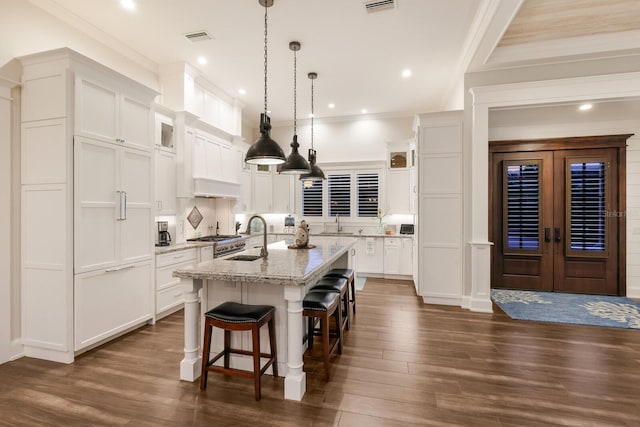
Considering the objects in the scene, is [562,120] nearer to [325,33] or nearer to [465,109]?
[465,109]

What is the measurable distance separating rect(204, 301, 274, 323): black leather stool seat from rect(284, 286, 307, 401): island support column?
0.24m

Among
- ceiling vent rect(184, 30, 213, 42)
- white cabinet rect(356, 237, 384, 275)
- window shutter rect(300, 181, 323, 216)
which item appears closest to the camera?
ceiling vent rect(184, 30, 213, 42)

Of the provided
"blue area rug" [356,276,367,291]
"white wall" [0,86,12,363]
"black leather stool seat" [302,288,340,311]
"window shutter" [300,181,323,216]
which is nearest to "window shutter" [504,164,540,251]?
"blue area rug" [356,276,367,291]

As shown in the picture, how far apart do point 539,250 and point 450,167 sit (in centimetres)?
245

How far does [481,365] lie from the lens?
106 inches

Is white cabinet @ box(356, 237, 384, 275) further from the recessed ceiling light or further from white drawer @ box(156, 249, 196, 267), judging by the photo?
the recessed ceiling light

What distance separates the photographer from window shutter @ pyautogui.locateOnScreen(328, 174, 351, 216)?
22.3 feet

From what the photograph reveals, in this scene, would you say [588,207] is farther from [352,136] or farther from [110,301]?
[110,301]

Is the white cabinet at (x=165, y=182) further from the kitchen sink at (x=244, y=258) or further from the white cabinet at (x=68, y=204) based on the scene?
the kitchen sink at (x=244, y=258)

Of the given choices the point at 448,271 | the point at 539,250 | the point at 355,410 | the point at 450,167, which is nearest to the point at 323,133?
the point at 450,167

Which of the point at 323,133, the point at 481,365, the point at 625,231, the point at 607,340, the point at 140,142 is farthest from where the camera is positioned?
the point at 323,133

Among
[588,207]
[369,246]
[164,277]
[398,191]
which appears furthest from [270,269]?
[588,207]

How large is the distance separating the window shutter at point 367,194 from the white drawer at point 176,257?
3717 mm

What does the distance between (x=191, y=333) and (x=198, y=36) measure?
347 centimetres
